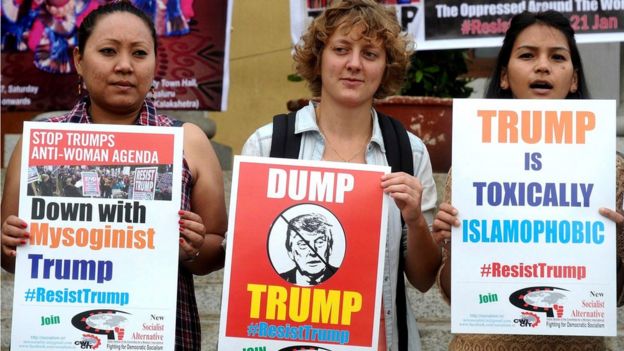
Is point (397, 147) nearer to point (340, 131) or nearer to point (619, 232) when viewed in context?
point (340, 131)

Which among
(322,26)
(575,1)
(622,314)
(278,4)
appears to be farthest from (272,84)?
(322,26)

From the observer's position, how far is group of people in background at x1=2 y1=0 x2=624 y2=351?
12.5 feet

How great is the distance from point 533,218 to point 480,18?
3432 millimetres

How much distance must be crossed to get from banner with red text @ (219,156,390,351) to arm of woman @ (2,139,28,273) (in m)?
0.62

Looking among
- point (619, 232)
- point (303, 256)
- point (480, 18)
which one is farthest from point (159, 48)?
point (619, 232)

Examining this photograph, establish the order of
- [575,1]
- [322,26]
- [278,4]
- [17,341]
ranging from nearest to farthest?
1. [17,341]
2. [322,26]
3. [575,1]
4. [278,4]

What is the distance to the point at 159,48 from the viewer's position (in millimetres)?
7277

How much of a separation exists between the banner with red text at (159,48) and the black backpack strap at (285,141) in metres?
3.40

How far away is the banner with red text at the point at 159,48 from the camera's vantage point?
7.29 metres

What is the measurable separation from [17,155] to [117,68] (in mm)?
406

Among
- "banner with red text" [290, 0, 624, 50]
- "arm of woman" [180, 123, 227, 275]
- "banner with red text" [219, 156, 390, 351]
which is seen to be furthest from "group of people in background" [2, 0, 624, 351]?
"banner with red text" [290, 0, 624, 50]

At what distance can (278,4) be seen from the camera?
8984 millimetres

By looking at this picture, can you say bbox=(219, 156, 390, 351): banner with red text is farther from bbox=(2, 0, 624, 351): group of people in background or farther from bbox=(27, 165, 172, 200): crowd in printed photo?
bbox=(27, 165, 172, 200): crowd in printed photo

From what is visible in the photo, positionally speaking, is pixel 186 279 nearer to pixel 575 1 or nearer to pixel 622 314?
pixel 622 314
